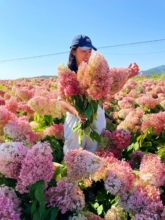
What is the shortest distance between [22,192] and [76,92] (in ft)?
2.70

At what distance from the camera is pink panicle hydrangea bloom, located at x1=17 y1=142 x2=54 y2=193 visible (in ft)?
4.38

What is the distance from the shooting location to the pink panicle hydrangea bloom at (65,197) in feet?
4.58

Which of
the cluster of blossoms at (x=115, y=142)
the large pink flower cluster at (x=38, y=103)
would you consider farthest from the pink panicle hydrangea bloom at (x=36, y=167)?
the large pink flower cluster at (x=38, y=103)

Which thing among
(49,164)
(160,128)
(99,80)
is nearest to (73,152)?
(49,164)

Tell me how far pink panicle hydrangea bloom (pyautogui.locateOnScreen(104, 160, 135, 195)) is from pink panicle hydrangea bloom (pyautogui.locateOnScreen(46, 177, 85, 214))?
0.14 m

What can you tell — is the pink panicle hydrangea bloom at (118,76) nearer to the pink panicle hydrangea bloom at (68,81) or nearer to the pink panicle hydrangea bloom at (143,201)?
the pink panicle hydrangea bloom at (68,81)

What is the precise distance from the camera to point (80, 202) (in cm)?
145

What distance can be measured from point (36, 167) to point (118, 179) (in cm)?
37

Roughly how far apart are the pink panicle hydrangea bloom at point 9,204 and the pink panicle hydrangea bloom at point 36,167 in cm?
7

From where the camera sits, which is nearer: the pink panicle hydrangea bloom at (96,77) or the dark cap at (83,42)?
the pink panicle hydrangea bloom at (96,77)

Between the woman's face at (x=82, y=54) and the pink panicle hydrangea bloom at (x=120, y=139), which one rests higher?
the woman's face at (x=82, y=54)

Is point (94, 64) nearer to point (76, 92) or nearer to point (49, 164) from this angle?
point (76, 92)

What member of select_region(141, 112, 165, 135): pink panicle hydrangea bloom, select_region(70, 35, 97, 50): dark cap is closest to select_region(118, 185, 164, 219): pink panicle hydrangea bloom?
select_region(141, 112, 165, 135): pink panicle hydrangea bloom

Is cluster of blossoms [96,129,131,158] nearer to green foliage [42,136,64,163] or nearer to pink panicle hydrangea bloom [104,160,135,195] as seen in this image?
green foliage [42,136,64,163]
